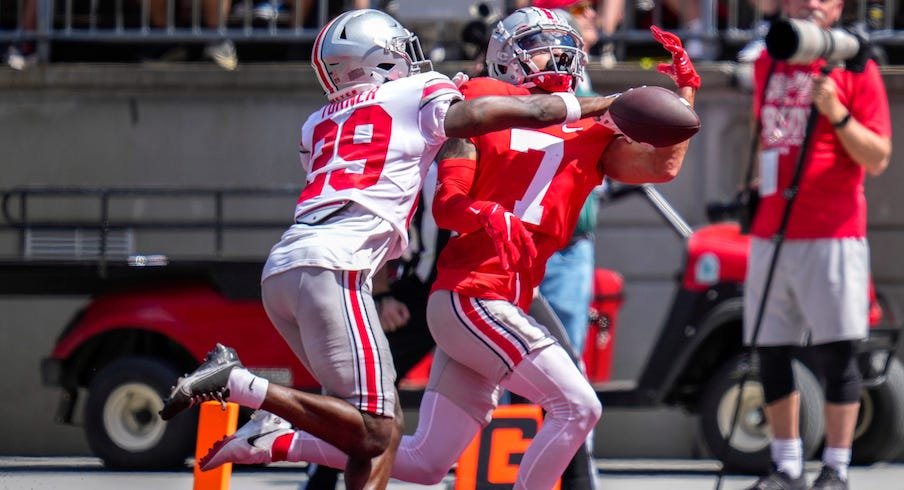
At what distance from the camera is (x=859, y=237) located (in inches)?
300

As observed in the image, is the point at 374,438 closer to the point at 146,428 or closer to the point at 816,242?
the point at 816,242

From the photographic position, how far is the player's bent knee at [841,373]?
24.4 feet

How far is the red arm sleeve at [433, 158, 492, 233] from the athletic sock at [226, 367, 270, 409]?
2.62 ft

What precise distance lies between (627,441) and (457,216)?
4.62 m

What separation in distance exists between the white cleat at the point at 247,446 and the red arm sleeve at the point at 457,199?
2.81 ft

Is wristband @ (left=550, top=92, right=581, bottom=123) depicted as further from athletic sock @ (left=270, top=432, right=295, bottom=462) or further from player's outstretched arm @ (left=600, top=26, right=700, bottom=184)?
athletic sock @ (left=270, top=432, right=295, bottom=462)

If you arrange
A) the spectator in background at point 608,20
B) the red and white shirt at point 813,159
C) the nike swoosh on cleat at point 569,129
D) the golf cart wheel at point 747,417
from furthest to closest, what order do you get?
the spectator in background at point 608,20, the golf cart wheel at point 747,417, the red and white shirt at point 813,159, the nike swoosh on cleat at point 569,129

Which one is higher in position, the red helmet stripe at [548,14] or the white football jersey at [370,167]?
the red helmet stripe at [548,14]

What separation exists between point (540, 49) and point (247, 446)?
1.60m

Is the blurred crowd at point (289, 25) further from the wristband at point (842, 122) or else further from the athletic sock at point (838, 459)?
the athletic sock at point (838, 459)

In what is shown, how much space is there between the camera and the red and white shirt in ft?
24.8

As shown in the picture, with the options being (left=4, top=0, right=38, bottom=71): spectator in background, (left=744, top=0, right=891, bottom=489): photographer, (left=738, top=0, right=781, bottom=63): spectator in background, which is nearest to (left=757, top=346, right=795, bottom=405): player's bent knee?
(left=744, top=0, right=891, bottom=489): photographer

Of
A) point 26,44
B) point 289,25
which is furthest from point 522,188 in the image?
point 26,44

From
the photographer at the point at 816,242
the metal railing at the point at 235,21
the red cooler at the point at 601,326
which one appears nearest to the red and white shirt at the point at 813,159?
the photographer at the point at 816,242
